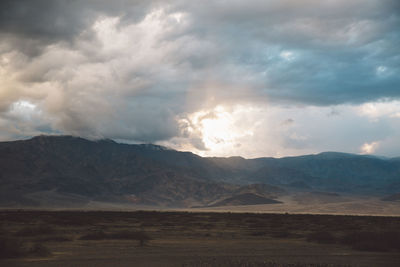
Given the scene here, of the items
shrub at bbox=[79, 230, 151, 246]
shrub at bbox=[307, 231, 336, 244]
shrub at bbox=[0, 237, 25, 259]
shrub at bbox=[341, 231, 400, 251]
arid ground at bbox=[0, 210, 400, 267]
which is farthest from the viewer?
shrub at bbox=[79, 230, 151, 246]

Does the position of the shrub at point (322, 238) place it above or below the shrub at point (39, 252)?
below

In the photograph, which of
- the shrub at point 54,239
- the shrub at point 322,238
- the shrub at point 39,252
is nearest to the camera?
the shrub at point 39,252

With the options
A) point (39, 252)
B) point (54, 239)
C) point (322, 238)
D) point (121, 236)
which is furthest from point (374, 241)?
point (54, 239)

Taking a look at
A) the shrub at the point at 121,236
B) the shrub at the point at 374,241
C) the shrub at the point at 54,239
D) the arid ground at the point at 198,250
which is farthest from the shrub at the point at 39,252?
the shrub at the point at 374,241

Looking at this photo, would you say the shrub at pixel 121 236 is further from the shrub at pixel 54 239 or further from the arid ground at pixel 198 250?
the shrub at pixel 54 239

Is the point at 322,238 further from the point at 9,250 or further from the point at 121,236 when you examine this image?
the point at 9,250

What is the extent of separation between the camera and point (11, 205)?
193 m

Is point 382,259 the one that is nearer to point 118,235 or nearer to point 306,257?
point 306,257

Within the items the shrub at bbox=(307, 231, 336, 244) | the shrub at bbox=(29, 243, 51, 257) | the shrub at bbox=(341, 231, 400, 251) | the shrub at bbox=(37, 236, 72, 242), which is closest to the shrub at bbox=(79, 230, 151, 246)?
the shrub at bbox=(37, 236, 72, 242)

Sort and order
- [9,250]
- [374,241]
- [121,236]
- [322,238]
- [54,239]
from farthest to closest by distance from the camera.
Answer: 1. [121,236]
2. [322,238]
3. [54,239]
4. [374,241]
5. [9,250]

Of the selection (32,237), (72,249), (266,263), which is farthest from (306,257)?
(32,237)

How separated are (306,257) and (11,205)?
19206cm

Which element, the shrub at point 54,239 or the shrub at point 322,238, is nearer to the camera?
the shrub at point 54,239

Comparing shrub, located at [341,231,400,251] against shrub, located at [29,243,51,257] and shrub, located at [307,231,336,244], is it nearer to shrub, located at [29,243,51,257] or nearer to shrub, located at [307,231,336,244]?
shrub, located at [307,231,336,244]
